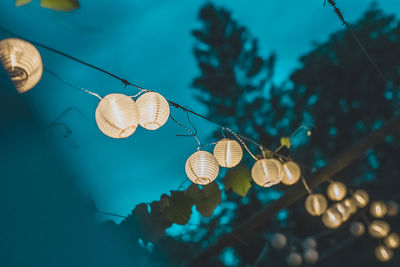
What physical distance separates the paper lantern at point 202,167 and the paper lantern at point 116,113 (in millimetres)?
776

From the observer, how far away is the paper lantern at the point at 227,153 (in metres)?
2.76

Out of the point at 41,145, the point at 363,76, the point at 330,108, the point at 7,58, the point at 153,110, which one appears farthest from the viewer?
the point at 330,108

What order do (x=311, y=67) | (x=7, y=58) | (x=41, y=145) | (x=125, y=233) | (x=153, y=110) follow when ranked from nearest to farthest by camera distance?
(x=7, y=58)
(x=153, y=110)
(x=41, y=145)
(x=125, y=233)
(x=311, y=67)

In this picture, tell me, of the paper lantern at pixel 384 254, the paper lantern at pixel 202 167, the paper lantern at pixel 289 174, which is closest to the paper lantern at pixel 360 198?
the paper lantern at pixel 384 254

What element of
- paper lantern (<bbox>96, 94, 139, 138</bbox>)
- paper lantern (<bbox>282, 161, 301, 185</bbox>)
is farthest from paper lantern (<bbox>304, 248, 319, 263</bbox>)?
paper lantern (<bbox>96, 94, 139, 138</bbox>)

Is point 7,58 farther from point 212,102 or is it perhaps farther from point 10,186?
point 212,102

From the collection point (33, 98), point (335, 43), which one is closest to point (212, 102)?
point (335, 43)

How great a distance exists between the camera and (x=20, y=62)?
1655 mm

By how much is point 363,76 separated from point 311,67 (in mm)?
2564

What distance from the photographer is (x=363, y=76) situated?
471 inches

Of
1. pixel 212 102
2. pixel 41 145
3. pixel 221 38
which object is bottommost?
pixel 41 145

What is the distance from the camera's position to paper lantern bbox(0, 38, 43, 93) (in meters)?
1.64

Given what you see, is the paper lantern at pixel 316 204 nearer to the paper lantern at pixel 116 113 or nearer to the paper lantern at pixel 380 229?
the paper lantern at pixel 380 229

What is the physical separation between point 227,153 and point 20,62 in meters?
1.92
